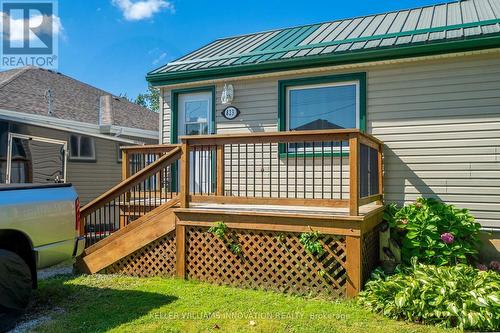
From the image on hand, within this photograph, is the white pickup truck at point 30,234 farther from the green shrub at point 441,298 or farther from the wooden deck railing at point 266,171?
the green shrub at point 441,298

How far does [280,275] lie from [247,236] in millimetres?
623

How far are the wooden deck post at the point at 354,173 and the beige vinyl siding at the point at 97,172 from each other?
7329 millimetres

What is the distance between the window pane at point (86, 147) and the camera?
398 inches

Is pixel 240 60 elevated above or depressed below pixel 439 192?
above

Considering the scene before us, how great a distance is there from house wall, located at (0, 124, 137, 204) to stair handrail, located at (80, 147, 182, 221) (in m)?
4.20

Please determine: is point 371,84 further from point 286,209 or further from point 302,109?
point 286,209

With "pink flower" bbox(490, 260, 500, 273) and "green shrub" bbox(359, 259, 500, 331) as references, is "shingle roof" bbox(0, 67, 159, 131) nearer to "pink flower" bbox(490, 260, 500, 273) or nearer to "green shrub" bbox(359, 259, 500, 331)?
"green shrub" bbox(359, 259, 500, 331)

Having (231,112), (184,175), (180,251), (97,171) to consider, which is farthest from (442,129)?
(97,171)

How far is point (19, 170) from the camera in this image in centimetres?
695

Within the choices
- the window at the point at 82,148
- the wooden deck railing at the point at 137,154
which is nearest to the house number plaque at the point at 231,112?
the wooden deck railing at the point at 137,154

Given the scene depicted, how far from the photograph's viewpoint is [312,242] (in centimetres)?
435

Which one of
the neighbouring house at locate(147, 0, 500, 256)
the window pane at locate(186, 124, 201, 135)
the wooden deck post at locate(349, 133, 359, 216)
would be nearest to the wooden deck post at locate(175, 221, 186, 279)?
the wooden deck post at locate(349, 133, 359, 216)

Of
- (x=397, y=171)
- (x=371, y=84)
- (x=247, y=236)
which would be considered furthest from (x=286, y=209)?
(x=371, y=84)

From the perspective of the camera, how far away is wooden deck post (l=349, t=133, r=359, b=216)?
4152 mm
